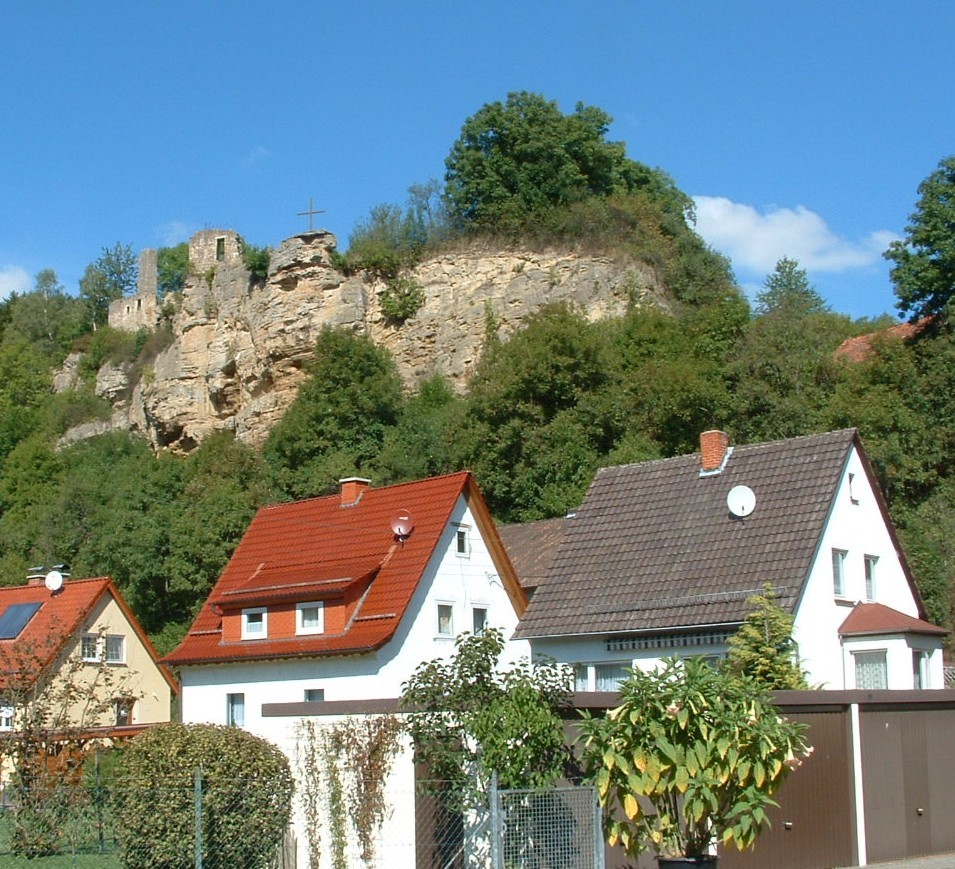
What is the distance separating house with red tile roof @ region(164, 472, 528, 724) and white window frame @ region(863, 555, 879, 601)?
29.6 feet

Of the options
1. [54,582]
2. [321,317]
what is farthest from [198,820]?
[321,317]

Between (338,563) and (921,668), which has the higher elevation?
(338,563)

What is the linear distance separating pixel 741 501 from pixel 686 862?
46.6 feet

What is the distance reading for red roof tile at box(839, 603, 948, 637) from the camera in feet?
83.6

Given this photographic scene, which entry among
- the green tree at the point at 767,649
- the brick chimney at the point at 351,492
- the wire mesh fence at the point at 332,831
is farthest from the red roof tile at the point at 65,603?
the wire mesh fence at the point at 332,831

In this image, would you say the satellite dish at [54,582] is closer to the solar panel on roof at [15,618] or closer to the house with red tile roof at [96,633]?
the house with red tile roof at [96,633]

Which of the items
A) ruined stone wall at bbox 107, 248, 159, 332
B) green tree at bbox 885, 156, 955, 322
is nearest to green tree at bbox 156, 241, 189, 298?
ruined stone wall at bbox 107, 248, 159, 332

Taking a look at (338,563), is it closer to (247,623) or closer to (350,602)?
(350,602)

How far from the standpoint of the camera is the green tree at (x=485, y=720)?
15.1 m

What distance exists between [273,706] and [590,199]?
45361 mm

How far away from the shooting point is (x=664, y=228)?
61031mm

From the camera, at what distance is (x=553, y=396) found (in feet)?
156

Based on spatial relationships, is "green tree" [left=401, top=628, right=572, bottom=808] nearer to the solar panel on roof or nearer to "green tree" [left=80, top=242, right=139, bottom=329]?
the solar panel on roof

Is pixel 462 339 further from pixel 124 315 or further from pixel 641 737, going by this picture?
pixel 641 737
